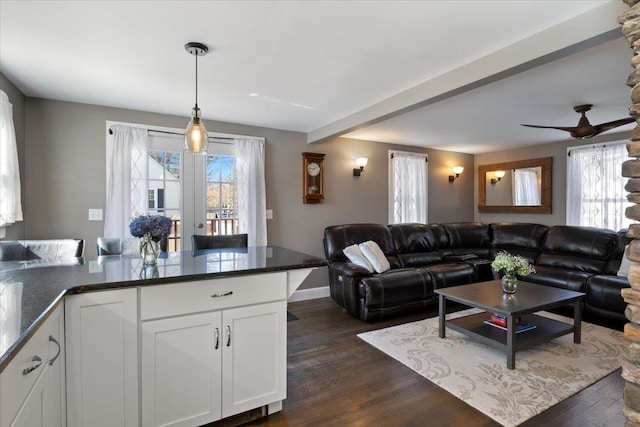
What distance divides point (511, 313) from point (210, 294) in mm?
2301

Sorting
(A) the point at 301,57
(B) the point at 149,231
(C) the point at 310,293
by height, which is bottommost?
(C) the point at 310,293

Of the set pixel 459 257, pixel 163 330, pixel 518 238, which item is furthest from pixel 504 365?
pixel 518 238

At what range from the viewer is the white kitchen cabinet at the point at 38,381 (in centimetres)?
90

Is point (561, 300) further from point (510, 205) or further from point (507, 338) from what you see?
point (510, 205)

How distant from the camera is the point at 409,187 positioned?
5688mm

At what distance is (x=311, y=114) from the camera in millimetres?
3846

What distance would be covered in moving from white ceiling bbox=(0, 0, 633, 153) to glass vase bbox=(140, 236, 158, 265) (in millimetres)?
1298

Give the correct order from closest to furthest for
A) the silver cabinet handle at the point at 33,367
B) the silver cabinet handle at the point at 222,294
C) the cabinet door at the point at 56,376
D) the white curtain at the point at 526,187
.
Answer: the silver cabinet handle at the point at 33,367 < the cabinet door at the point at 56,376 < the silver cabinet handle at the point at 222,294 < the white curtain at the point at 526,187

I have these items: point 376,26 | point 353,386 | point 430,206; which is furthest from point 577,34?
point 430,206

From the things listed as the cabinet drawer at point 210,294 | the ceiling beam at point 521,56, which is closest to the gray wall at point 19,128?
the cabinet drawer at point 210,294

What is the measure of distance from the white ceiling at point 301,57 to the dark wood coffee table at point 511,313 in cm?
185

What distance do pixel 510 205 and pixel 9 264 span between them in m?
6.59

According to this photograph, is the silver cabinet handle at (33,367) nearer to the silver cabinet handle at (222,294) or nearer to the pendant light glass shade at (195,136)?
the silver cabinet handle at (222,294)

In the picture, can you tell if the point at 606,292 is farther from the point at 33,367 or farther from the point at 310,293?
the point at 33,367
